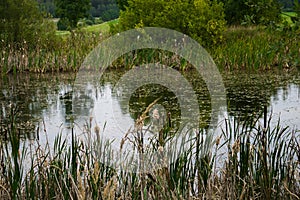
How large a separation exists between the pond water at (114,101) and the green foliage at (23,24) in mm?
2847

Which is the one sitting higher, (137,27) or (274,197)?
(137,27)

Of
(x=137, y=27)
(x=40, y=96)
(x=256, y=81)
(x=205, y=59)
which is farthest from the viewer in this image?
(x=137, y=27)

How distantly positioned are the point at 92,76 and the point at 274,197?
23.6 feet

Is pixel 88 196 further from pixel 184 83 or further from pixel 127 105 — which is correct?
pixel 184 83

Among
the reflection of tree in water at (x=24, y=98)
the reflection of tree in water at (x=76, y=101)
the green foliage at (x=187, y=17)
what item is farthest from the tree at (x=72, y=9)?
the reflection of tree in water at (x=76, y=101)

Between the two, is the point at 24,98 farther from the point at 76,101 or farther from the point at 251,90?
the point at 251,90

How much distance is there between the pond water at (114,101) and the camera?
559 centimetres

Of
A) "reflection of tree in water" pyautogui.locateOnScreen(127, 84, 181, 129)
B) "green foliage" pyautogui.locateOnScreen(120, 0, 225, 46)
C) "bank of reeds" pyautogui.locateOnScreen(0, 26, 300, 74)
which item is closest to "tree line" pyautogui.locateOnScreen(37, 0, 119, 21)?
"green foliage" pyautogui.locateOnScreen(120, 0, 225, 46)

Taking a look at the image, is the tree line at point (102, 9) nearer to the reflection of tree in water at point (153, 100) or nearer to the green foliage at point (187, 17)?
the green foliage at point (187, 17)

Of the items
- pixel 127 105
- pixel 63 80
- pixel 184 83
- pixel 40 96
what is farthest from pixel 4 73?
pixel 127 105

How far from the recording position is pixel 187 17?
12.0 metres

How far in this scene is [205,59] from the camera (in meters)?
10.8

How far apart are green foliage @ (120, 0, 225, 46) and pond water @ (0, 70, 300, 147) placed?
243 centimetres

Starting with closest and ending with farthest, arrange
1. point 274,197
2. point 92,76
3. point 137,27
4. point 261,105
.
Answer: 1. point 274,197
2. point 261,105
3. point 92,76
4. point 137,27
